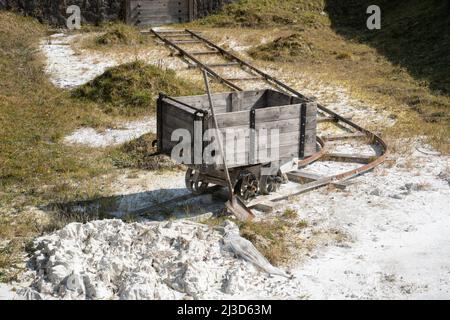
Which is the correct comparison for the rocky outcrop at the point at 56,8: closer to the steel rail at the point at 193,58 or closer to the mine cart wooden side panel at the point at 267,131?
the steel rail at the point at 193,58

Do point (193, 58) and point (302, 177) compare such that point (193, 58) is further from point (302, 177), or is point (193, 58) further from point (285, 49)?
point (302, 177)

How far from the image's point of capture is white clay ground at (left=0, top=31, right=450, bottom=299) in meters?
7.54

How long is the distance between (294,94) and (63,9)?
11.1m

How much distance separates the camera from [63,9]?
77.8 ft

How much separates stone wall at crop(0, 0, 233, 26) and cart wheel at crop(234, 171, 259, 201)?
15.8m

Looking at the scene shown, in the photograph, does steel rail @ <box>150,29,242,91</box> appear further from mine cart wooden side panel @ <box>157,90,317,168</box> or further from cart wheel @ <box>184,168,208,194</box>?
cart wheel @ <box>184,168,208,194</box>

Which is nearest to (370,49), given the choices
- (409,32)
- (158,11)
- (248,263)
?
(409,32)

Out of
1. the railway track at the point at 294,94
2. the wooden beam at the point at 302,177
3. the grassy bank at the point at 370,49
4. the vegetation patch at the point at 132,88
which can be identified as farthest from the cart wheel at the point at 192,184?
the grassy bank at the point at 370,49

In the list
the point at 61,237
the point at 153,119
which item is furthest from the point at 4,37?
the point at 61,237

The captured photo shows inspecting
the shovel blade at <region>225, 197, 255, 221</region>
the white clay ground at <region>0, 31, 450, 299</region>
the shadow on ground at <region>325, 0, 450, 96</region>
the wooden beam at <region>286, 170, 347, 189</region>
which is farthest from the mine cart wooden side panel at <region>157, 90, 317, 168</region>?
the shadow on ground at <region>325, 0, 450, 96</region>

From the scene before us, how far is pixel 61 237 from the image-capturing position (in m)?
8.38

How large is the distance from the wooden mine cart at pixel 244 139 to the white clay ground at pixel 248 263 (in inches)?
28.8

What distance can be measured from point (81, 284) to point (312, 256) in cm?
310
